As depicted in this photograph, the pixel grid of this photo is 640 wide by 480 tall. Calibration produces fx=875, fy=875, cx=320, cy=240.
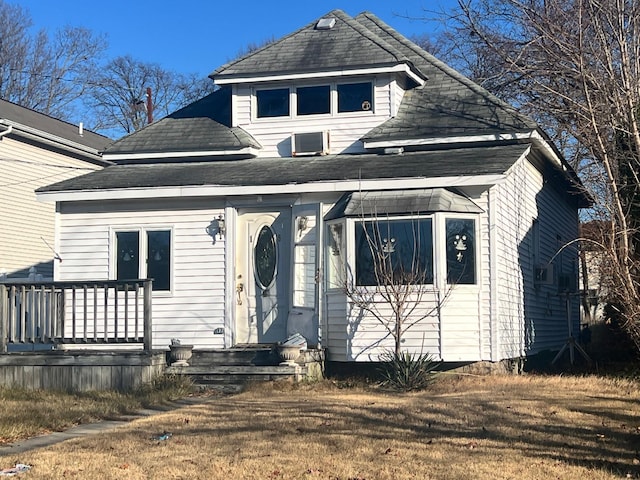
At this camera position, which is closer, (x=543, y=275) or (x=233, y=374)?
(x=233, y=374)

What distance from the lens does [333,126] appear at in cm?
1617

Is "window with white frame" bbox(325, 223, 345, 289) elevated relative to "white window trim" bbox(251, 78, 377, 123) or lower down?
lower down

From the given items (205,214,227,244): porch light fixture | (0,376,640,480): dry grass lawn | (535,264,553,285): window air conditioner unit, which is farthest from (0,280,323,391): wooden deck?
(535,264,553,285): window air conditioner unit

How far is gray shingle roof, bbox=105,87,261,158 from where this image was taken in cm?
1661

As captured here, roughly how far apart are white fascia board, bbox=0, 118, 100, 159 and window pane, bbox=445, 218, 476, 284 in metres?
10.7

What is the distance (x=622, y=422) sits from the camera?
31.1 ft

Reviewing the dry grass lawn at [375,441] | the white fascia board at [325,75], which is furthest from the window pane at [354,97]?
the dry grass lawn at [375,441]

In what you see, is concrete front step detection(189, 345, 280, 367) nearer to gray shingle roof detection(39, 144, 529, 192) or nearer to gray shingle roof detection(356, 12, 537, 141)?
gray shingle roof detection(39, 144, 529, 192)

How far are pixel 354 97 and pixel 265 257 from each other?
11.7ft

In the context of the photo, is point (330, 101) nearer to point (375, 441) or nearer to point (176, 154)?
point (176, 154)

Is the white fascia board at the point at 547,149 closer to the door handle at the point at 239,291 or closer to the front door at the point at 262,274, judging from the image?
the front door at the point at 262,274

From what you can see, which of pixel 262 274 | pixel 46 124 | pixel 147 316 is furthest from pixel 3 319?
pixel 46 124

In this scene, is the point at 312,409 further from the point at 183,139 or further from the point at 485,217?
the point at 183,139

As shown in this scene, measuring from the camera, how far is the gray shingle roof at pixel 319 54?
631 inches
